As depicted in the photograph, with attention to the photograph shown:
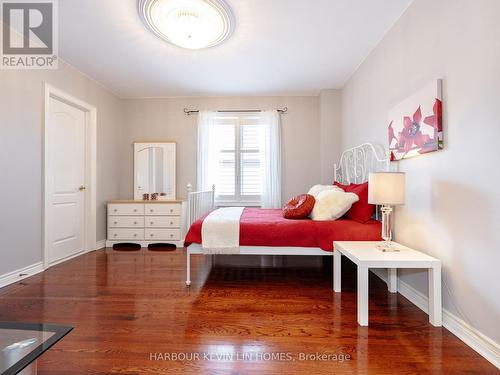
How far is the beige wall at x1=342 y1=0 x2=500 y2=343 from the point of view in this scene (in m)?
1.40

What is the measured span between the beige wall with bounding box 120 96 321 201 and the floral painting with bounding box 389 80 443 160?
1.97m

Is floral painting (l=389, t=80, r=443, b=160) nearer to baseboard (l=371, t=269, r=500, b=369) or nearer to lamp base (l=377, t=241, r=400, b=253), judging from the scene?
lamp base (l=377, t=241, r=400, b=253)

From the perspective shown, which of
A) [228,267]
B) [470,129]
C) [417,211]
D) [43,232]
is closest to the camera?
[470,129]

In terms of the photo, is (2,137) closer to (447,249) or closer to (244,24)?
(244,24)

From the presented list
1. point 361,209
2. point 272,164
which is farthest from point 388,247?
point 272,164

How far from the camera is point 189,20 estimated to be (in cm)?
222

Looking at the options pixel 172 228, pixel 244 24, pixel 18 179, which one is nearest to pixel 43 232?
pixel 18 179

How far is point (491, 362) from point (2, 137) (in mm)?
3970

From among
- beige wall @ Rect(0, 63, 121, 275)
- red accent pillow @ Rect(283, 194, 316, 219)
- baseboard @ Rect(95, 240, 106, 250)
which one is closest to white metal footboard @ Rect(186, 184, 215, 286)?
red accent pillow @ Rect(283, 194, 316, 219)

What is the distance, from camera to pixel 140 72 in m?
3.46

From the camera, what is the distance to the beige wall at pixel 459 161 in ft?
4.59

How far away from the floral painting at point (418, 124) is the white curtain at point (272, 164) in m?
2.04

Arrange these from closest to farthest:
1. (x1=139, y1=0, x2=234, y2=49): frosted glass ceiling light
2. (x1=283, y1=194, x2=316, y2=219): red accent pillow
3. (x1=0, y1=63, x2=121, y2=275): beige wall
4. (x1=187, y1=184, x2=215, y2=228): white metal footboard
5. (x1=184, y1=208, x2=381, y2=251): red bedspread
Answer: (x1=139, y1=0, x2=234, y2=49): frosted glass ceiling light, (x1=184, y1=208, x2=381, y2=251): red bedspread, (x1=0, y1=63, x2=121, y2=275): beige wall, (x1=283, y1=194, x2=316, y2=219): red accent pillow, (x1=187, y1=184, x2=215, y2=228): white metal footboard

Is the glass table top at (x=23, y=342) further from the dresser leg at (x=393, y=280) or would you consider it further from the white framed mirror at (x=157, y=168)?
the white framed mirror at (x=157, y=168)
